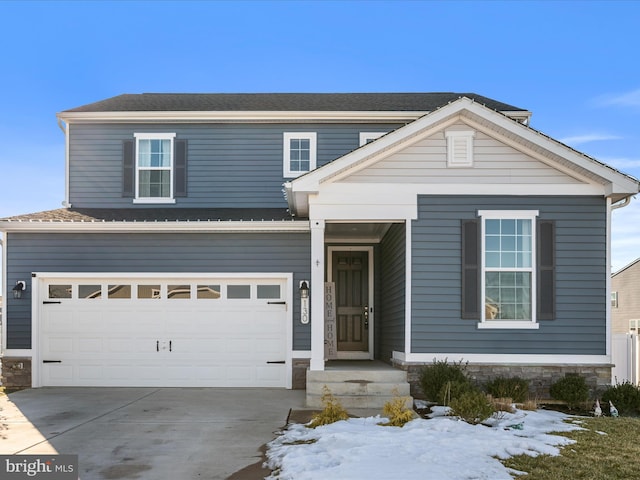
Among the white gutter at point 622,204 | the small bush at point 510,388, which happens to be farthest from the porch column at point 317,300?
the white gutter at point 622,204

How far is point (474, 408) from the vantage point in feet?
24.4

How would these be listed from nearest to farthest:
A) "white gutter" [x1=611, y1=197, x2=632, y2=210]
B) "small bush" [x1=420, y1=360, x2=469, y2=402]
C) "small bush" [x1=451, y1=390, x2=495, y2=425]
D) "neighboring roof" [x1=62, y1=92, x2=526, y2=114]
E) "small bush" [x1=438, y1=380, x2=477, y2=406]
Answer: "small bush" [x1=451, y1=390, x2=495, y2=425], "small bush" [x1=438, y1=380, x2=477, y2=406], "small bush" [x1=420, y1=360, x2=469, y2=402], "white gutter" [x1=611, y1=197, x2=632, y2=210], "neighboring roof" [x1=62, y1=92, x2=526, y2=114]

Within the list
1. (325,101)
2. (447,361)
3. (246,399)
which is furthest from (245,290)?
(325,101)

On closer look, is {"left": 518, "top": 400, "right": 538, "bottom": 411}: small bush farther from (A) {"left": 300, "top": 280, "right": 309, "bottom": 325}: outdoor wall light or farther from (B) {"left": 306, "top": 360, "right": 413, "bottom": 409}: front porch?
(A) {"left": 300, "top": 280, "right": 309, "bottom": 325}: outdoor wall light

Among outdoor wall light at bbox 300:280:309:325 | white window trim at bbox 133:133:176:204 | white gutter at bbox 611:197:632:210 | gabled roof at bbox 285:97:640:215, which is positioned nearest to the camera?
gabled roof at bbox 285:97:640:215

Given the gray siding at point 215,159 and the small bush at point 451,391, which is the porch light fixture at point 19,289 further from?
the small bush at point 451,391

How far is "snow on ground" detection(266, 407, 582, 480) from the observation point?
5488mm

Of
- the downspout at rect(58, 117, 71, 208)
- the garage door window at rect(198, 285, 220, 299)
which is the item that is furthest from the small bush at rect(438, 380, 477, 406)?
the downspout at rect(58, 117, 71, 208)

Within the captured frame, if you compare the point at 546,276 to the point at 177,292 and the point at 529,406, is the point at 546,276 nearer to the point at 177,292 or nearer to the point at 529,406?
the point at 529,406

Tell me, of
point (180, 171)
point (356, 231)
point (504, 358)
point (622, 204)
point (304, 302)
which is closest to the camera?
point (504, 358)

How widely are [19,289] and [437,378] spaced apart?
27.0ft

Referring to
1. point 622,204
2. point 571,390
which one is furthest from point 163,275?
point 622,204

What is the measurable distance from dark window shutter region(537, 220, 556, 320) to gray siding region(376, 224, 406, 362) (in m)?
2.25

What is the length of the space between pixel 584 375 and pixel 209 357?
677cm
